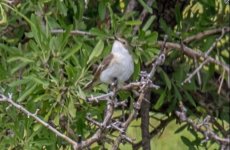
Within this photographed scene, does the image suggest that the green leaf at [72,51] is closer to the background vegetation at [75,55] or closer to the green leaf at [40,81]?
the background vegetation at [75,55]

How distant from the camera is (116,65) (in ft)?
13.1

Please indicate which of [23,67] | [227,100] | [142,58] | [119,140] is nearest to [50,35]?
[23,67]

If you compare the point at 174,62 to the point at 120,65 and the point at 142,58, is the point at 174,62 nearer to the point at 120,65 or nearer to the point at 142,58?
the point at 142,58

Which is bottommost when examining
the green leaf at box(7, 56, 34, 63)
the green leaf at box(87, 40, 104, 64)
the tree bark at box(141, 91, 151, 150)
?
the tree bark at box(141, 91, 151, 150)

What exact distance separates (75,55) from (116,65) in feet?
0.70

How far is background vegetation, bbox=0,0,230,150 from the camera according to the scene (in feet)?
11.9

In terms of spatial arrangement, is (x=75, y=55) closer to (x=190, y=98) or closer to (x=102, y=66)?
(x=102, y=66)

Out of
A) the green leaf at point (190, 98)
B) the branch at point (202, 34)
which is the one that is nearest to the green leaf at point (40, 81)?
the branch at point (202, 34)

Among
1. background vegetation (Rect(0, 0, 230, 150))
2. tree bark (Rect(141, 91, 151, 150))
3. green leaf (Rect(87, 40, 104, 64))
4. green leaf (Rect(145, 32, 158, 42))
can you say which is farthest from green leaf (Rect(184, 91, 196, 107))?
green leaf (Rect(87, 40, 104, 64))

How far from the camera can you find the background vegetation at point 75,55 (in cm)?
364

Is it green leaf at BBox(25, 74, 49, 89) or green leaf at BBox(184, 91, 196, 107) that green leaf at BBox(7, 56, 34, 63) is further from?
green leaf at BBox(184, 91, 196, 107)

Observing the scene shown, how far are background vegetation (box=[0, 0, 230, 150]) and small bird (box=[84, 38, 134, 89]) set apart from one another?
0.16 feet

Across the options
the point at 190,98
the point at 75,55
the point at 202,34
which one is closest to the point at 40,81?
the point at 75,55

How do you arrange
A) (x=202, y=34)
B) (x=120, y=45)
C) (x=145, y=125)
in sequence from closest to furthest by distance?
(x=120, y=45) → (x=202, y=34) → (x=145, y=125)
